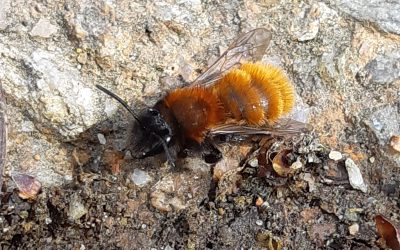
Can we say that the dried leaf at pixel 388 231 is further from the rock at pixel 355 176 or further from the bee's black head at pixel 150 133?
the bee's black head at pixel 150 133

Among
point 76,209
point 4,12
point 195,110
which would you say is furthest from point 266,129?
point 4,12

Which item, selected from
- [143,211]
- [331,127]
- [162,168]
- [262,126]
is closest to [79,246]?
[143,211]

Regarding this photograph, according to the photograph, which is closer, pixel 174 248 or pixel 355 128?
pixel 174 248

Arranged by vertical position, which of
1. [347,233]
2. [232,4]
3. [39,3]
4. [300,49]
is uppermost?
[39,3]

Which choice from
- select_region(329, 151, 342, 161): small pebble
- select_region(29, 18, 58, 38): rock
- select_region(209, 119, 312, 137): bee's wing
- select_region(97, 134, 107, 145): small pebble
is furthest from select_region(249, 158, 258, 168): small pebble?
select_region(29, 18, 58, 38): rock

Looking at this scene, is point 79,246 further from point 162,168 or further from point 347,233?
point 347,233

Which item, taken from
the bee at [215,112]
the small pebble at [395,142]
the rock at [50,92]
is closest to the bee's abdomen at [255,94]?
the bee at [215,112]

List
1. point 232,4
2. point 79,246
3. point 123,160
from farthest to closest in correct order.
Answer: point 232,4
point 123,160
point 79,246
